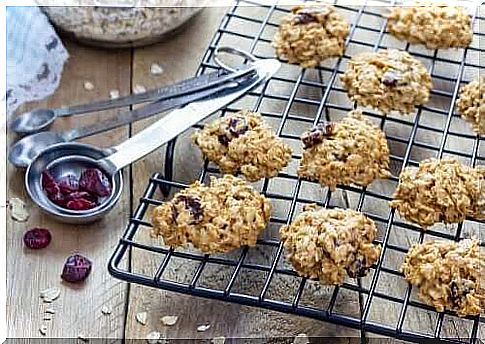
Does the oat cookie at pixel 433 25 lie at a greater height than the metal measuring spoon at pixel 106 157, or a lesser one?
greater

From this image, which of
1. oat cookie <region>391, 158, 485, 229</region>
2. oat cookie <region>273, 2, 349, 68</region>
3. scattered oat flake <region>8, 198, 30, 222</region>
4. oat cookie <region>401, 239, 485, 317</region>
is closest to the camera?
oat cookie <region>401, 239, 485, 317</region>

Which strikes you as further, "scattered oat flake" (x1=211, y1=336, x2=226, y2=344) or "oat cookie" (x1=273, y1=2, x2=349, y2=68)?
"oat cookie" (x1=273, y1=2, x2=349, y2=68)

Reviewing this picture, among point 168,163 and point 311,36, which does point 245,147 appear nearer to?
point 168,163

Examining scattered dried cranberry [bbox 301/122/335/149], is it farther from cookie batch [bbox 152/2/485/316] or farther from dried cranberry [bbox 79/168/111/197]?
dried cranberry [bbox 79/168/111/197]

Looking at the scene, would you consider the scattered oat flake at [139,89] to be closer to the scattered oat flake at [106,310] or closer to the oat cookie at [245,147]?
the oat cookie at [245,147]

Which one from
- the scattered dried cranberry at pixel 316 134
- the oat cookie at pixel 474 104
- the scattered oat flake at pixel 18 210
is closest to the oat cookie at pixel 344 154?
the scattered dried cranberry at pixel 316 134

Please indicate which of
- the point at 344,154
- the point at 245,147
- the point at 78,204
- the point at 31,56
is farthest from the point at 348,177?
the point at 31,56

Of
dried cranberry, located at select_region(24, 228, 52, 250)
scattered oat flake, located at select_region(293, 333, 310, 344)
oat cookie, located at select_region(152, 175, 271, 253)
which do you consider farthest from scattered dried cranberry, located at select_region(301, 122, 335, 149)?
dried cranberry, located at select_region(24, 228, 52, 250)
